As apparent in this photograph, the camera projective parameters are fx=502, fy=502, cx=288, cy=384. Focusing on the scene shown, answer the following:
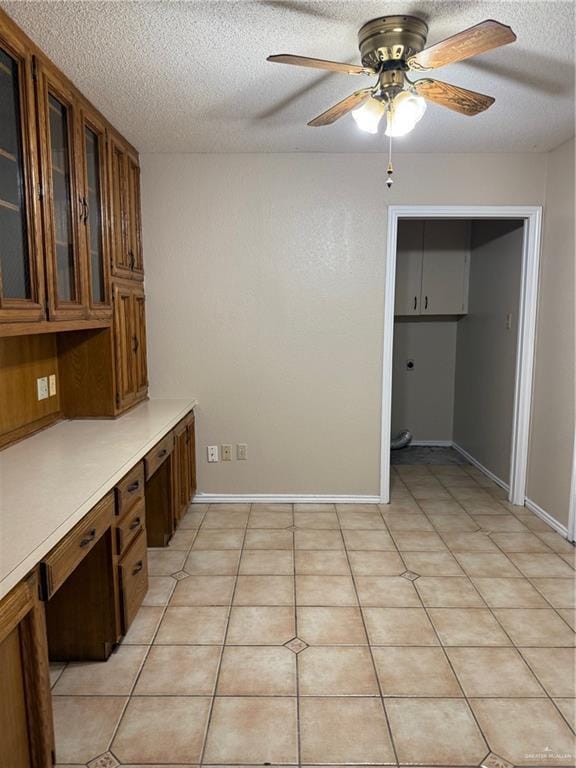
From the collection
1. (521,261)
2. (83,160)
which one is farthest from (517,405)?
(83,160)

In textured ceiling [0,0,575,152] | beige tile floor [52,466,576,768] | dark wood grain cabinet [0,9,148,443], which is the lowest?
beige tile floor [52,466,576,768]

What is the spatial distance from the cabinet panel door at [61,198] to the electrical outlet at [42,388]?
0.48 m

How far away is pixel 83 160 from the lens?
248 centimetres

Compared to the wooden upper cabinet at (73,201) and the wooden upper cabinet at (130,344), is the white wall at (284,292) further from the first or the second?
the wooden upper cabinet at (73,201)

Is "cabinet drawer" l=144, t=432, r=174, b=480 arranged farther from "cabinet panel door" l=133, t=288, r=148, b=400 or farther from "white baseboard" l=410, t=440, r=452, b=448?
"white baseboard" l=410, t=440, r=452, b=448

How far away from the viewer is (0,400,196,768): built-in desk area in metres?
1.33

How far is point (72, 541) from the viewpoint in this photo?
1.58 meters

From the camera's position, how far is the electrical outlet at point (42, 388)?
2652mm

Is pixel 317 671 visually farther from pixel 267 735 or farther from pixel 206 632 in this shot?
pixel 206 632

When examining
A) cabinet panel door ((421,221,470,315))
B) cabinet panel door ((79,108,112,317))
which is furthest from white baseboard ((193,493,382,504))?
cabinet panel door ((421,221,470,315))

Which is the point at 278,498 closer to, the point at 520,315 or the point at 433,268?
the point at 520,315

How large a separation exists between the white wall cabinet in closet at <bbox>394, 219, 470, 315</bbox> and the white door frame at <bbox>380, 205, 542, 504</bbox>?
50.0 inches

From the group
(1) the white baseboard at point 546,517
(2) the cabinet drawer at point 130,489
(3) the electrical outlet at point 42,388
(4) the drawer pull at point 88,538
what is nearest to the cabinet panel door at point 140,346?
(3) the electrical outlet at point 42,388

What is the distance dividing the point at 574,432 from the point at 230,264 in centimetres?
252
